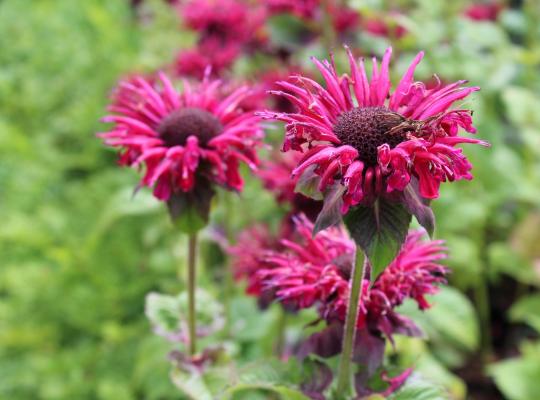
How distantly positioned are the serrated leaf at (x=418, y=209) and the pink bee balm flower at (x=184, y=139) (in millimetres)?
310

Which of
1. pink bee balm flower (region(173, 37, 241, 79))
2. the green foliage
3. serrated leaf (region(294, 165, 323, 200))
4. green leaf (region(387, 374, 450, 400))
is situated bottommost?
the green foliage

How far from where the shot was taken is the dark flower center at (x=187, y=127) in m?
0.96

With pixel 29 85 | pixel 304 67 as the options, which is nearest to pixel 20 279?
pixel 304 67

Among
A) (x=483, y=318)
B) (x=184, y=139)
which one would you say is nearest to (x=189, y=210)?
(x=184, y=139)

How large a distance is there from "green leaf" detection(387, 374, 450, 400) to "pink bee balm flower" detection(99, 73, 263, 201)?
372mm

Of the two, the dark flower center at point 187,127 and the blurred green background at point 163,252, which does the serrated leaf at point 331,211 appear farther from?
the blurred green background at point 163,252

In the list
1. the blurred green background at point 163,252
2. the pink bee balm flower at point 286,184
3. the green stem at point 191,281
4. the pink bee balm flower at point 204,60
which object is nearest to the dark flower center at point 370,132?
the green stem at point 191,281

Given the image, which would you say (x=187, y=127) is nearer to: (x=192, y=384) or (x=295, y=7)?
(x=192, y=384)

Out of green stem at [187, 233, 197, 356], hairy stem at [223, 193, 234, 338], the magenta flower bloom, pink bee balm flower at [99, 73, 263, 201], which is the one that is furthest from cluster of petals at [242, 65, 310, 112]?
green stem at [187, 233, 197, 356]

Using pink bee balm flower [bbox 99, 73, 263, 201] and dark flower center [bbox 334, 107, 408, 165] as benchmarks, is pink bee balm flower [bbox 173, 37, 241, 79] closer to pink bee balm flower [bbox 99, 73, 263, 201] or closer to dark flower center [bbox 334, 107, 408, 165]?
pink bee balm flower [bbox 99, 73, 263, 201]

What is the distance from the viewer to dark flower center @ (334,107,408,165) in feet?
2.21

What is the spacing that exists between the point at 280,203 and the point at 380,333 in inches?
18.2

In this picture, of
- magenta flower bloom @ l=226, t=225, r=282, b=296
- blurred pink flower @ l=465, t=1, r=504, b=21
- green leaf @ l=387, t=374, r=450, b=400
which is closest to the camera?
green leaf @ l=387, t=374, r=450, b=400

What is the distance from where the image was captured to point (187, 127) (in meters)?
0.96
